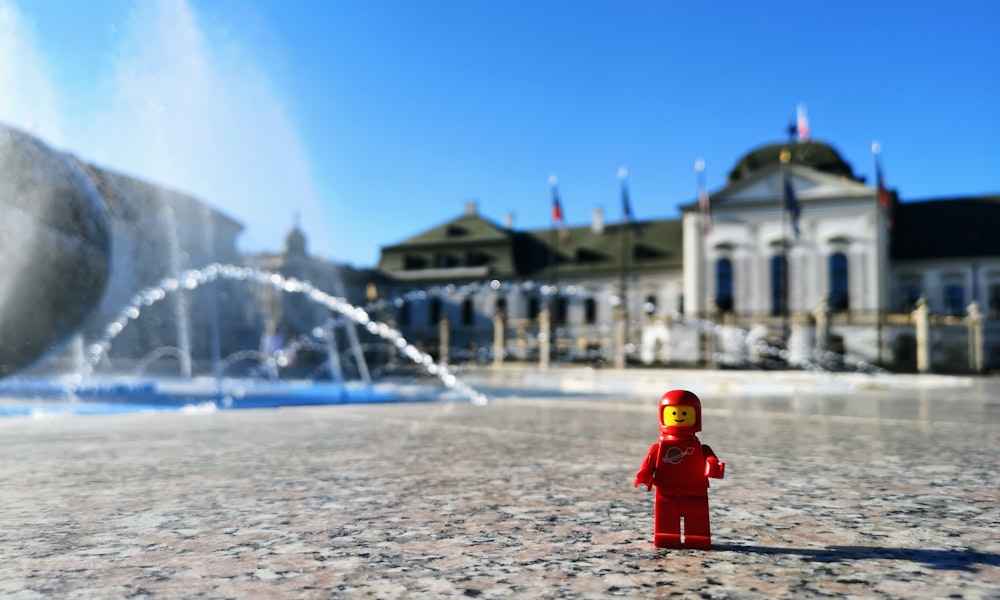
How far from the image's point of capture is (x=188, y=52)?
11227 mm

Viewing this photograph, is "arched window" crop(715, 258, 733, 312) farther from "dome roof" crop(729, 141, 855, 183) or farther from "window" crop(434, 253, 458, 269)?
"window" crop(434, 253, 458, 269)

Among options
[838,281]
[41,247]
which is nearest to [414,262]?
[838,281]

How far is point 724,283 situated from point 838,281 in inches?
233

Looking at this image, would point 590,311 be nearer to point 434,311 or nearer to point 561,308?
point 561,308

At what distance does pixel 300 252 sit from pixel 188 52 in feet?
67.9

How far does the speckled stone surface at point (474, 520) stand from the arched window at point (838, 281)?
126ft

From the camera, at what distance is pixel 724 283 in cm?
4359

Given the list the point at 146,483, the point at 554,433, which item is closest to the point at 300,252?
the point at 554,433

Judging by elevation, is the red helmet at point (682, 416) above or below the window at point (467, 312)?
below

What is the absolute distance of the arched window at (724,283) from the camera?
43.3 metres

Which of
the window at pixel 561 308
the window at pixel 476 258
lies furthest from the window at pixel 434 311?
the window at pixel 561 308

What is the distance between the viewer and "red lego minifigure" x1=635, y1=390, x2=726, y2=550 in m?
2.29

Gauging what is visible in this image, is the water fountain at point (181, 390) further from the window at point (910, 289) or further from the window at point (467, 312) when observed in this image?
the window at point (910, 289)

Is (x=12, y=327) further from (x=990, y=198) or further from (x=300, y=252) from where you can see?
(x=990, y=198)
